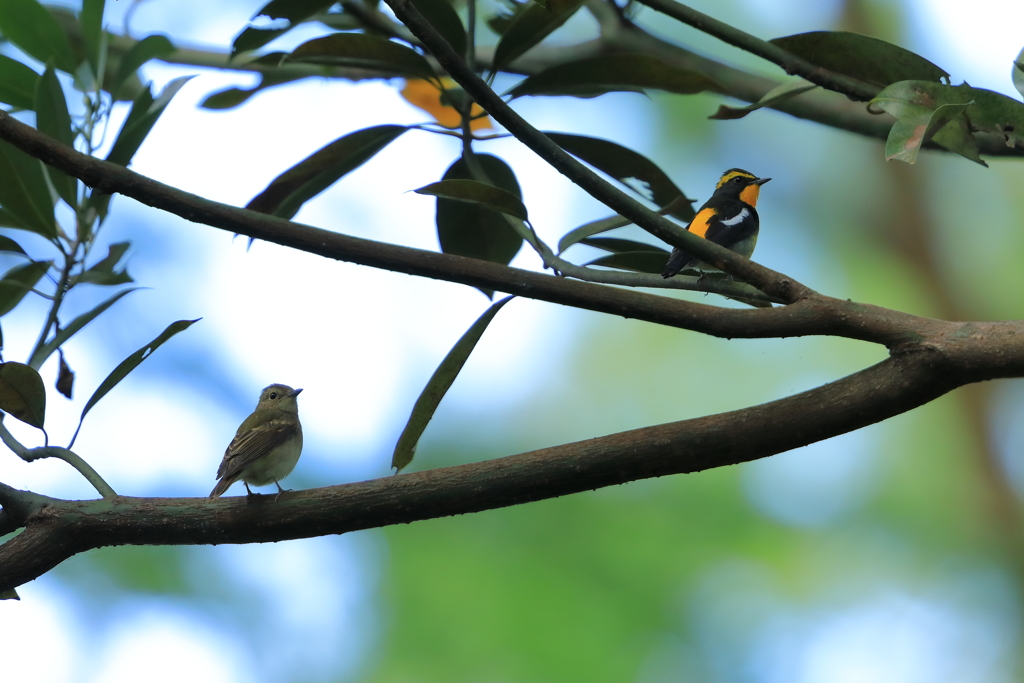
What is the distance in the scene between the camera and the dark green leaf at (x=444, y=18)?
1043 millimetres

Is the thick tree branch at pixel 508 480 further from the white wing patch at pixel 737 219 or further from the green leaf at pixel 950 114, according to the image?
the white wing patch at pixel 737 219

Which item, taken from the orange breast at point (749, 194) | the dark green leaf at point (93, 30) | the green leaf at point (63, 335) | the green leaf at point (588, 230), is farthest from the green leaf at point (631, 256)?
the dark green leaf at point (93, 30)

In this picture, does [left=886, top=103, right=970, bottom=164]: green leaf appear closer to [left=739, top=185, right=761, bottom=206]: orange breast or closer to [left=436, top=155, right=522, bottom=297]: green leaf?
[left=436, top=155, right=522, bottom=297]: green leaf

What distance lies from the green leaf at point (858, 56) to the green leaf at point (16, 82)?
1.08 metres

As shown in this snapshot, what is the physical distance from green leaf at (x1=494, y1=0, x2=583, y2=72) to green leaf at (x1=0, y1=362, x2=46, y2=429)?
2.31 feet

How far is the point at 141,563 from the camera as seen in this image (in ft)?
10.6

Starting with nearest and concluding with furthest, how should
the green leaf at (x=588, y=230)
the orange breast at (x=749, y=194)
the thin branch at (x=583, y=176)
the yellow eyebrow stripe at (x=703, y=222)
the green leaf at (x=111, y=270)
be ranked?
the thin branch at (x=583, y=176) → the green leaf at (x=588, y=230) → the green leaf at (x=111, y=270) → the yellow eyebrow stripe at (x=703, y=222) → the orange breast at (x=749, y=194)

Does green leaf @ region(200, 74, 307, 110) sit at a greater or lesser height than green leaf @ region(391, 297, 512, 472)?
greater

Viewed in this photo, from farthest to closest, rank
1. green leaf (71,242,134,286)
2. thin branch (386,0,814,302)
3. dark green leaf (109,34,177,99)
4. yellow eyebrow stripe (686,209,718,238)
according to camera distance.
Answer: yellow eyebrow stripe (686,209,718,238) → dark green leaf (109,34,177,99) → green leaf (71,242,134,286) → thin branch (386,0,814,302)

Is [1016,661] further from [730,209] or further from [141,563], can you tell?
[141,563]

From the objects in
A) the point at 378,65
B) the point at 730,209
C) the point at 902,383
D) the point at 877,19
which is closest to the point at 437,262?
the point at 902,383

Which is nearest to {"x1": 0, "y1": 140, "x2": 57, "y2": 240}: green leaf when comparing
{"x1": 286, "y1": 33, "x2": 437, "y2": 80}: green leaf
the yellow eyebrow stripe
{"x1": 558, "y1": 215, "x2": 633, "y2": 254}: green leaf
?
{"x1": 286, "y1": 33, "x2": 437, "y2": 80}: green leaf

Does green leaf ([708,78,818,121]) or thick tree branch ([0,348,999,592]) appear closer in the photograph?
thick tree branch ([0,348,999,592])

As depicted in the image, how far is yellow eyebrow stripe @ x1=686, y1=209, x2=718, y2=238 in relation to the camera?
1.41m
